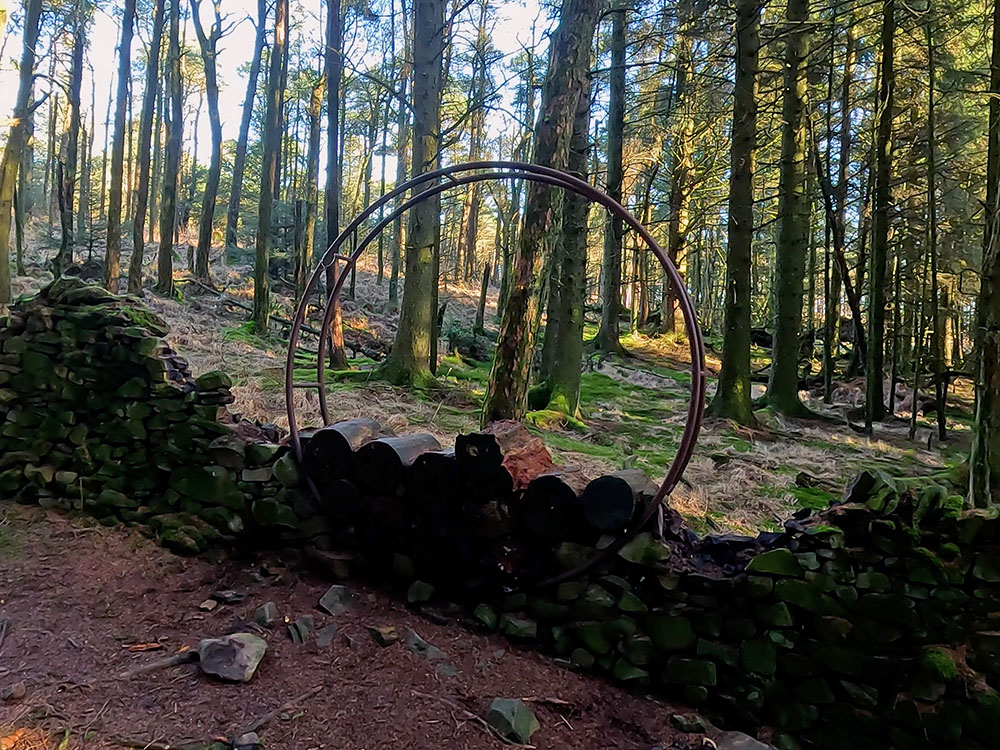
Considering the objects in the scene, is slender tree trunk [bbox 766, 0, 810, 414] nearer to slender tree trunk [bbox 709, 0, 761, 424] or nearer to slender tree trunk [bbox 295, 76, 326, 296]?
slender tree trunk [bbox 709, 0, 761, 424]

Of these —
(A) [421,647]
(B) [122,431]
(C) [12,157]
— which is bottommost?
(A) [421,647]

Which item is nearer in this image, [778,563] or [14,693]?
[14,693]

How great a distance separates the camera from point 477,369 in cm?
1123

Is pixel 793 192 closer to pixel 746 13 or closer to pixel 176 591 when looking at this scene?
pixel 746 13

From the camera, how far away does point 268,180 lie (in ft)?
38.0

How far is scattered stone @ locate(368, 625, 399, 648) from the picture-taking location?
311 centimetres

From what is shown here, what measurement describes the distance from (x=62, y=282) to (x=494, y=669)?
13.1ft

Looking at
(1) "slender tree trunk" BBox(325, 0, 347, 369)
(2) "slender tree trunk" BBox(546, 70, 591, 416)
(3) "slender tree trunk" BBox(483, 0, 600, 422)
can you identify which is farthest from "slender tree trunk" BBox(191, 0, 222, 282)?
(3) "slender tree trunk" BBox(483, 0, 600, 422)

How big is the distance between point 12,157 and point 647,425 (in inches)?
350

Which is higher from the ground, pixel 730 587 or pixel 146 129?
pixel 146 129

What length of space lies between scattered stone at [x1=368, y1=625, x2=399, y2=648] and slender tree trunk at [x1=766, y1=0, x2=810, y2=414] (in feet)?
22.2

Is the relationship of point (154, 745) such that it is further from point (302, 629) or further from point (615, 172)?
point (615, 172)

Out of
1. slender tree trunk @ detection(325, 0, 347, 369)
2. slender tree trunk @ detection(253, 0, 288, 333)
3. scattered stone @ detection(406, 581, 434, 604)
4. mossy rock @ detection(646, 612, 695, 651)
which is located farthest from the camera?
slender tree trunk @ detection(253, 0, 288, 333)

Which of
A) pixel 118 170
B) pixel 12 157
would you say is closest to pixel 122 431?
pixel 12 157
